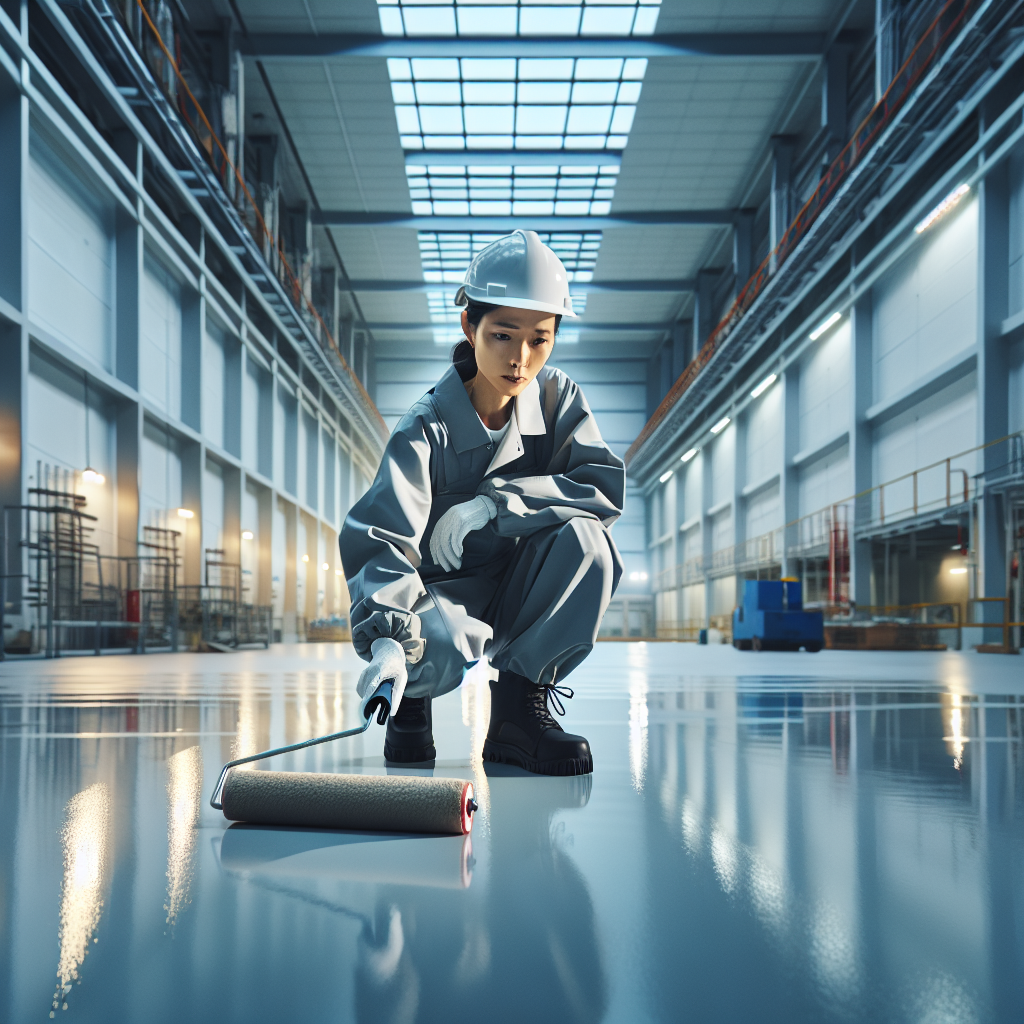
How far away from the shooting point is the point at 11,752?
9.46 feet

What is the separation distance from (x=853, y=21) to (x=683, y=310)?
16811mm

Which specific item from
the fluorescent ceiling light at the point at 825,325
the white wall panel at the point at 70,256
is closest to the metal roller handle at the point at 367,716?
the white wall panel at the point at 70,256

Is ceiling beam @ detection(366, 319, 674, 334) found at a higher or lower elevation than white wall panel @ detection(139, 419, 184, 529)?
higher

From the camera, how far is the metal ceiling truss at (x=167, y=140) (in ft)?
43.8

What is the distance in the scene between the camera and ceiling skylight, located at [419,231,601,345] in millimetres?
29672

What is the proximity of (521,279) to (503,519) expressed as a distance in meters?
0.67

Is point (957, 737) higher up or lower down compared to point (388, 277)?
lower down

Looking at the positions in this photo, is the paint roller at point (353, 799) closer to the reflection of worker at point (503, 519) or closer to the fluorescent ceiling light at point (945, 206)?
the reflection of worker at point (503, 519)

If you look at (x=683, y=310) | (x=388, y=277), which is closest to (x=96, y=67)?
(x=388, y=277)

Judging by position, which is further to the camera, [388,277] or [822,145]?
[388,277]

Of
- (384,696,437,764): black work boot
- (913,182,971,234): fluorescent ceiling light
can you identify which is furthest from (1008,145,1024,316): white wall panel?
(384,696,437,764): black work boot

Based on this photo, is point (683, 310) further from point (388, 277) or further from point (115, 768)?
point (115, 768)

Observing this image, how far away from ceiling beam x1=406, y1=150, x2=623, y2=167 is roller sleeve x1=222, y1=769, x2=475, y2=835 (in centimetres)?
2488

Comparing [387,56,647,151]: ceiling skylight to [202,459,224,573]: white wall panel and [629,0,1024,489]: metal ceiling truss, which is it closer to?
[629,0,1024,489]: metal ceiling truss
